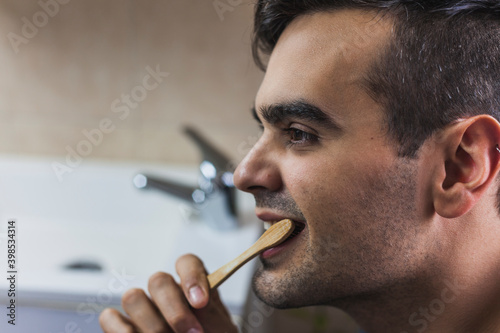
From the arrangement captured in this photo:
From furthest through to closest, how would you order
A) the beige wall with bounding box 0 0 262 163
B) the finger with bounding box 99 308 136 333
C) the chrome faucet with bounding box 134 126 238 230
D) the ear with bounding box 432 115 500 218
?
the beige wall with bounding box 0 0 262 163 < the chrome faucet with bounding box 134 126 238 230 < the finger with bounding box 99 308 136 333 < the ear with bounding box 432 115 500 218

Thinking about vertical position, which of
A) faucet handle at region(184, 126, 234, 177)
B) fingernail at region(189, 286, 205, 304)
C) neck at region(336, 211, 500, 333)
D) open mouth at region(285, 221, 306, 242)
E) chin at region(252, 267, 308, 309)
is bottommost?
neck at region(336, 211, 500, 333)

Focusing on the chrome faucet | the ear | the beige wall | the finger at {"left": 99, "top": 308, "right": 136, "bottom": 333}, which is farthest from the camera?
the beige wall

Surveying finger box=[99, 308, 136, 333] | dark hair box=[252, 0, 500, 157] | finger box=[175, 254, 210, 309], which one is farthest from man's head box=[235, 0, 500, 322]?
finger box=[99, 308, 136, 333]

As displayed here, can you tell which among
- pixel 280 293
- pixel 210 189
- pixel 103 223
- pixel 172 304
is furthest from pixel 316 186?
pixel 103 223

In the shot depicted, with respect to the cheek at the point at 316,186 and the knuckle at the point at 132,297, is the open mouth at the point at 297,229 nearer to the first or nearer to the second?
the cheek at the point at 316,186

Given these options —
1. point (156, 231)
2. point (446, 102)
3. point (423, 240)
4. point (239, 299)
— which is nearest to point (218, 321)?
point (239, 299)

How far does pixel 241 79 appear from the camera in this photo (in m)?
1.36

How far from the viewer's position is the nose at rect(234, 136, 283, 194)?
24.5 inches

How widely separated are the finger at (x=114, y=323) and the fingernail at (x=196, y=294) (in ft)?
0.29

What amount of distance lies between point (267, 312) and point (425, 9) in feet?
2.26

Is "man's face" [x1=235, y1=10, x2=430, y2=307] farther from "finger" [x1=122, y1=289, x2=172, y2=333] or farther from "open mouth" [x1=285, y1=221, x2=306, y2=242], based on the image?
"finger" [x1=122, y1=289, x2=172, y2=333]

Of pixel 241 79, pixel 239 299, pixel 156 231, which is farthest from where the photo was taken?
pixel 241 79

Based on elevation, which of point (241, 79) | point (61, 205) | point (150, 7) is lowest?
point (61, 205)

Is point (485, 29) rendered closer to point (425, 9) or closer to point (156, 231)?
point (425, 9)
